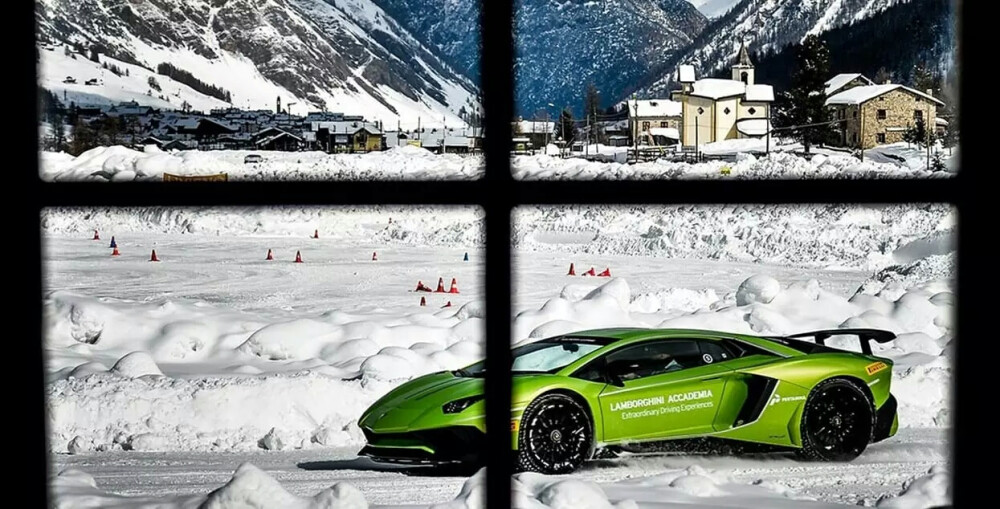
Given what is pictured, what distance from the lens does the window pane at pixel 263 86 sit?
0.83m

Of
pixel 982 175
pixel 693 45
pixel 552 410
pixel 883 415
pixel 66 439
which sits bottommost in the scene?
pixel 66 439

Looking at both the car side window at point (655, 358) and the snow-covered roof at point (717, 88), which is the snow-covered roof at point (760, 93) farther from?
the car side window at point (655, 358)

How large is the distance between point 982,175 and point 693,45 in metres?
0.51

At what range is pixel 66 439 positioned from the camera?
3725 mm

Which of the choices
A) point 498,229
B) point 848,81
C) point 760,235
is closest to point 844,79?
point 848,81

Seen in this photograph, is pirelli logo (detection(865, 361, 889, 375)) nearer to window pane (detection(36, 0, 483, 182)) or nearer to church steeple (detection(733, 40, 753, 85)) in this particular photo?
church steeple (detection(733, 40, 753, 85))

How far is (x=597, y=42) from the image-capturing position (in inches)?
41.9

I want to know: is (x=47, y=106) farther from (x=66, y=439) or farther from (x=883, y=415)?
(x=66, y=439)

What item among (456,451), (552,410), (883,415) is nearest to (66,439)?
(456,451)

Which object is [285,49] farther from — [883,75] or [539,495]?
[539,495]

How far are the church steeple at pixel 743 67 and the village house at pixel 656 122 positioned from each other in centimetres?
8

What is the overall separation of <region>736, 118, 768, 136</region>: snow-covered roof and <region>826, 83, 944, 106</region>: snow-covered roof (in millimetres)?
71

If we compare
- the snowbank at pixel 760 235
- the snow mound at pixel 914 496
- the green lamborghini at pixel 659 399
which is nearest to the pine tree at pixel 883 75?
the green lamborghini at pixel 659 399

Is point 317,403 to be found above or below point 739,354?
below
